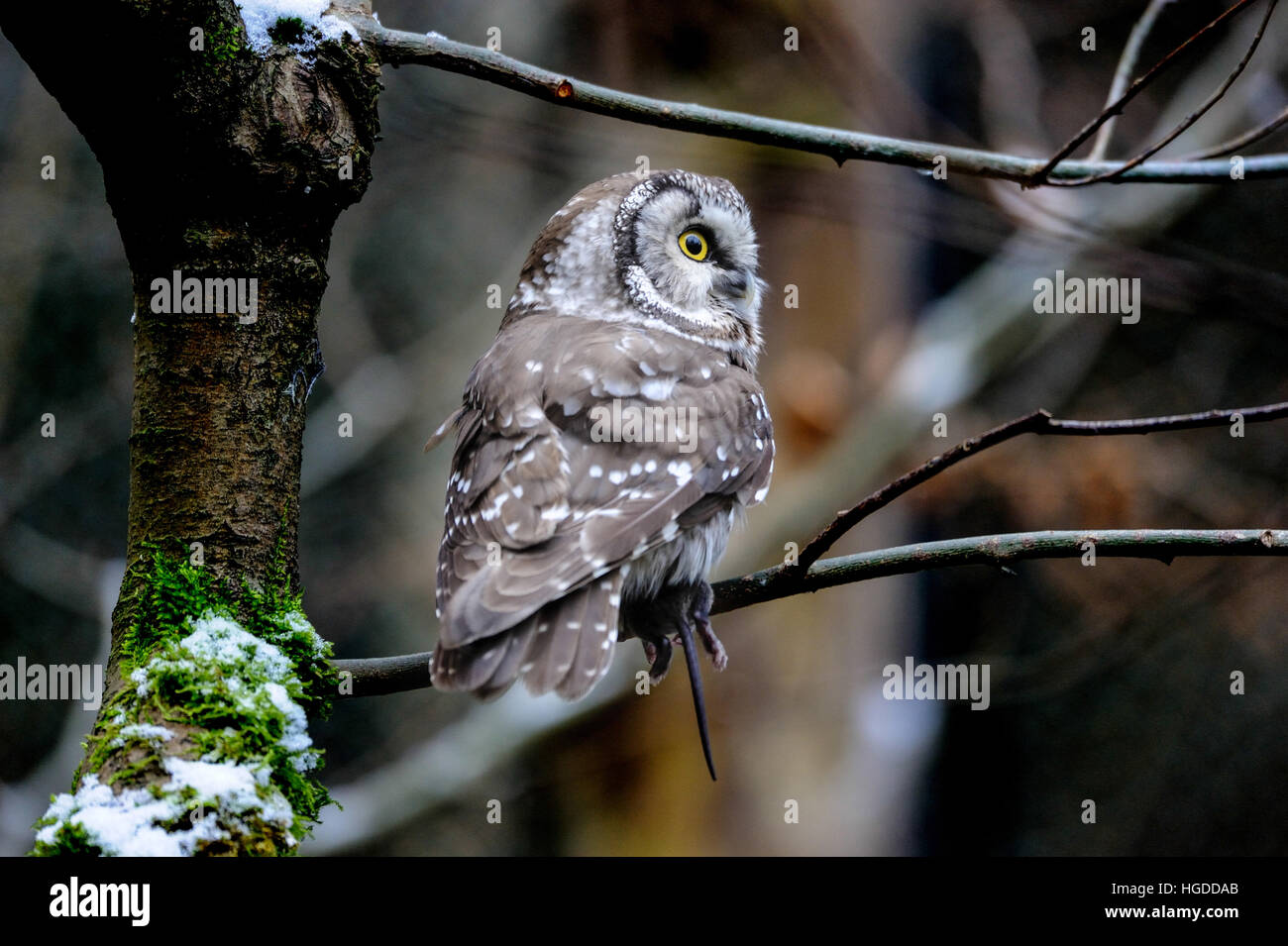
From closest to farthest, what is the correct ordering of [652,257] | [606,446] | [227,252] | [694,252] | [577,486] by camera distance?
[227,252]
[577,486]
[606,446]
[652,257]
[694,252]

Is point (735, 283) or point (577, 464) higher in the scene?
point (735, 283)

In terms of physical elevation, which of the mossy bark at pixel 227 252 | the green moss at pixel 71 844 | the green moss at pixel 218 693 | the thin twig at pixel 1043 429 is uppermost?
the mossy bark at pixel 227 252

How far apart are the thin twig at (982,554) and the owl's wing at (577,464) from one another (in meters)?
0.20

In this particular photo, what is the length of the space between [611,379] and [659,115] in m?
0.73

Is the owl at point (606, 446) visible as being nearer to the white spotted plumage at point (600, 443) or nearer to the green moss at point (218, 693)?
the white spotted plumage at point (600, 443)

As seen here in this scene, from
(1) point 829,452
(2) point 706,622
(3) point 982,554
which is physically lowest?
(2) point 706,622

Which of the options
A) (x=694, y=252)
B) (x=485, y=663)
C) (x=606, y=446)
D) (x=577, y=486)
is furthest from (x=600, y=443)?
(x=694, y=252)

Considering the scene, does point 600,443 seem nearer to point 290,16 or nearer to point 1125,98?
point 290,16

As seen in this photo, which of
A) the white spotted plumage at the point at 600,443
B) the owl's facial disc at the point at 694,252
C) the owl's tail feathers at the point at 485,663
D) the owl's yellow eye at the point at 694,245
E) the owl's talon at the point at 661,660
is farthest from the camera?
the owl's yellow eye at the point at 694,245

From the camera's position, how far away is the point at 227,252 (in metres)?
2.33

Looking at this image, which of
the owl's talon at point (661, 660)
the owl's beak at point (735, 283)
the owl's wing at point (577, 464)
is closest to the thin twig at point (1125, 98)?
the owl's wing at point (577, 464)

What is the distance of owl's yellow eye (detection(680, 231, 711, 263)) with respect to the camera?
3.44m

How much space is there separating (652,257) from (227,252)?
4.53 feet

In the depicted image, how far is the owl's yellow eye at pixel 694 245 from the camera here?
344 centimetres
